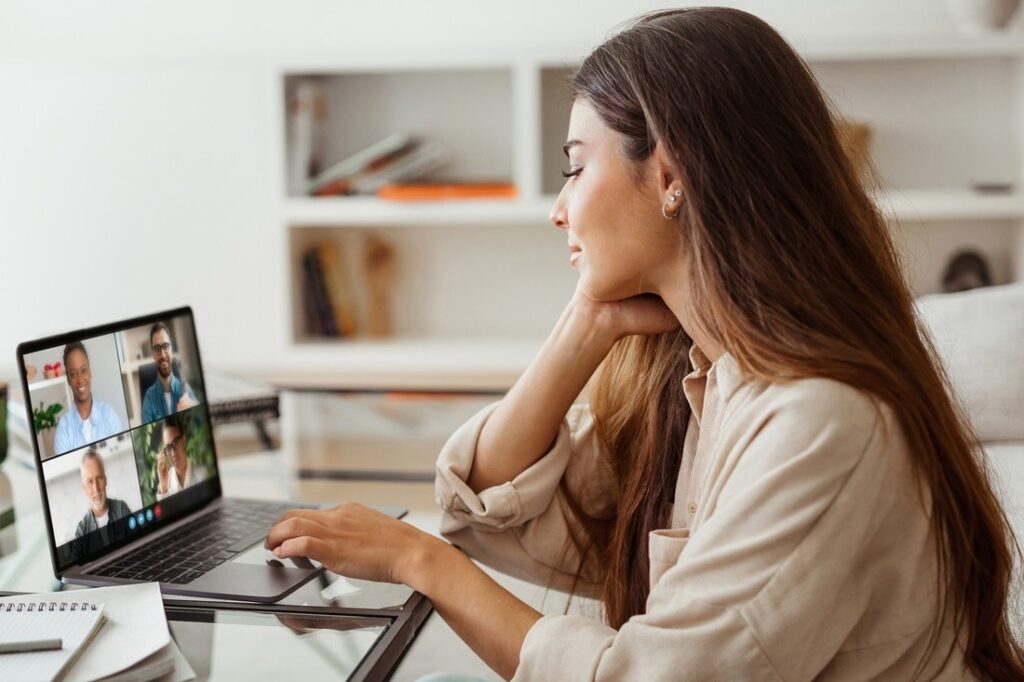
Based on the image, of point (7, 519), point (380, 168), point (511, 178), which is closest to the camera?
point (7, 519)

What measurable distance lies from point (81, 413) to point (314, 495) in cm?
46

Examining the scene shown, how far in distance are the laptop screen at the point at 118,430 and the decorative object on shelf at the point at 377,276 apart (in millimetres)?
1909

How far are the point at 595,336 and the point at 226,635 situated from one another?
50 centimetres

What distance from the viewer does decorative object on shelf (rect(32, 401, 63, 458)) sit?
1.12 m

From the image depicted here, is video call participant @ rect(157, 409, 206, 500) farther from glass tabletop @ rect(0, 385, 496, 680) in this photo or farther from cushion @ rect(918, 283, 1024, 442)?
cushion @ rect(918, 283, 1024, 442)

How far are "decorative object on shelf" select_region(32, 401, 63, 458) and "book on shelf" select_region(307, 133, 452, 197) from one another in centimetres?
199

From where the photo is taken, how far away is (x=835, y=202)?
0.99m

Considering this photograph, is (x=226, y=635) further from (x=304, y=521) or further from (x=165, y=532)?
(x=165, y=532)

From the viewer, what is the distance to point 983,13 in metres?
2.84

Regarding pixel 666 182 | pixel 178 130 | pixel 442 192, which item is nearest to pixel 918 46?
pixel 442 192

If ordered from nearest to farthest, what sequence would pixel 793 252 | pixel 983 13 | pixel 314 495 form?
pixel 793 252 → pixel 314 495 → pixel 983 13

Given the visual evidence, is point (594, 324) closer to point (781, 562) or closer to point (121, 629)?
point (781, 562)

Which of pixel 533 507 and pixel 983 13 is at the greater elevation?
pixel 983 13

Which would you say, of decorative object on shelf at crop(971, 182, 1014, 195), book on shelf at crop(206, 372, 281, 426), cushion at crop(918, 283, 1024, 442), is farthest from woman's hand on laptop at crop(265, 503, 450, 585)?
decorative object on shelf at crop(971, 182, 1014, 195)
